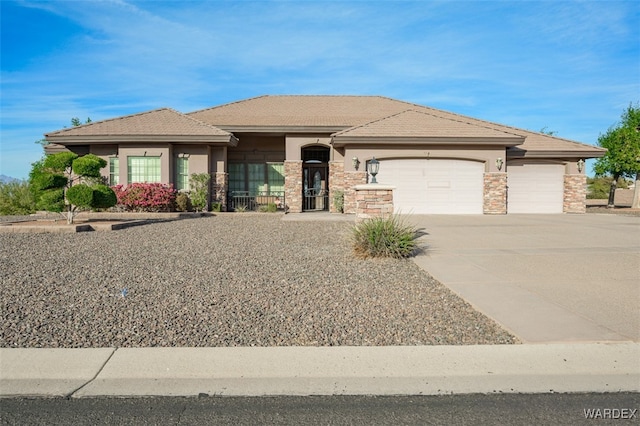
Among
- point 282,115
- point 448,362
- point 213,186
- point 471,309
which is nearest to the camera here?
point 448,362

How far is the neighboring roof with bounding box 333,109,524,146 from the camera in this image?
21062mm

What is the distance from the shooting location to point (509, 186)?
23.6 meters

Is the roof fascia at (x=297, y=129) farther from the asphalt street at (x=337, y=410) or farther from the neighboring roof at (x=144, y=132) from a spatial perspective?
the asphalt street at (x=337, y=410)

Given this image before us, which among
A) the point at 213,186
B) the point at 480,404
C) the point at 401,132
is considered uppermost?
the point at 401,132

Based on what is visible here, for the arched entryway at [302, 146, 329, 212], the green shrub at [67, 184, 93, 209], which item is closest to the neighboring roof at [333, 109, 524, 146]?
the arched entryway at [302, 146, 329, 212]

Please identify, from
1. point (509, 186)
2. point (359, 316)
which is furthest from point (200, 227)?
point (509, 186)

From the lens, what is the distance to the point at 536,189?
23.9 metres

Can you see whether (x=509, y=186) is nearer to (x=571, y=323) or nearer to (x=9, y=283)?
(x=571, y=323)

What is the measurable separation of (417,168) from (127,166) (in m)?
12.9

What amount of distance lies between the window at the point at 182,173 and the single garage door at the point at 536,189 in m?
15.2

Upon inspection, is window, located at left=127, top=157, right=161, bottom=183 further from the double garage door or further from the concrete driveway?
the concrete driveway

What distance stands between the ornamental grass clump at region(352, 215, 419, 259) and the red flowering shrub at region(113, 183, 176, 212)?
12.8 metres

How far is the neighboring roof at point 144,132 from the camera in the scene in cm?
2158

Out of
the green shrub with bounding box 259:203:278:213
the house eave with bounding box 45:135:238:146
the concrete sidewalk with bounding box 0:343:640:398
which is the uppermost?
the house eave with bounding box 45:135:238:146
